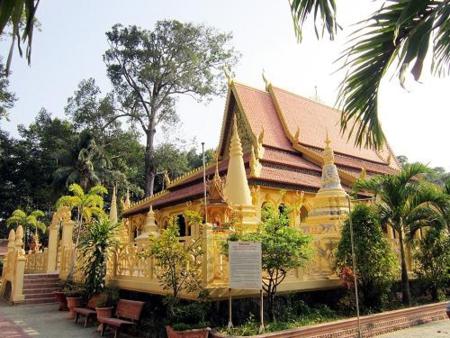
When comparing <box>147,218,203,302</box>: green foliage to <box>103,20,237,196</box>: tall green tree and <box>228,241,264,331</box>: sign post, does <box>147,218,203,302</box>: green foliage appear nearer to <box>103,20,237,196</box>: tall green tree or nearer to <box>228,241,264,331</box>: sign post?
<box>228,241,264,331</box>: sign post

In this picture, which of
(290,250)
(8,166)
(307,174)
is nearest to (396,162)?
(307,174)

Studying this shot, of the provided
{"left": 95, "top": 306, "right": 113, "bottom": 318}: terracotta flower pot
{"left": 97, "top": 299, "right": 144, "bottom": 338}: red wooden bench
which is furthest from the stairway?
{"left": 97, "top": 299, "right": 144, "bottom": 338}: red wooden bench

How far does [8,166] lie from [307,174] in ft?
105

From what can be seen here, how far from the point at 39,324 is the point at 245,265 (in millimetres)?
6332

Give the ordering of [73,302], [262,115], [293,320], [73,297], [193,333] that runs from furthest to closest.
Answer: [262,115]
[73,297]
[73,302]
[293,320]
[193,333]

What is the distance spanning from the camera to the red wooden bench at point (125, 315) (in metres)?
7.72

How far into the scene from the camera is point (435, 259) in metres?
10.0

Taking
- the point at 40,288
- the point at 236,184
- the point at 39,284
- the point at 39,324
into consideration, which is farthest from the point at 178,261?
the point at 39,284

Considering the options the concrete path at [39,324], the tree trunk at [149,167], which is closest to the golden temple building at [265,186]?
the concrete path at [39,324]

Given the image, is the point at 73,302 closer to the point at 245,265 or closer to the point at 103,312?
the point at 103,312

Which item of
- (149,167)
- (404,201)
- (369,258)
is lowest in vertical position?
(369,258)

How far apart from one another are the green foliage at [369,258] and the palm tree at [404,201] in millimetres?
905

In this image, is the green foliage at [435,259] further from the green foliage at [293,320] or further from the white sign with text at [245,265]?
the white sign with text at [245,265]

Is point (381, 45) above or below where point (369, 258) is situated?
above
